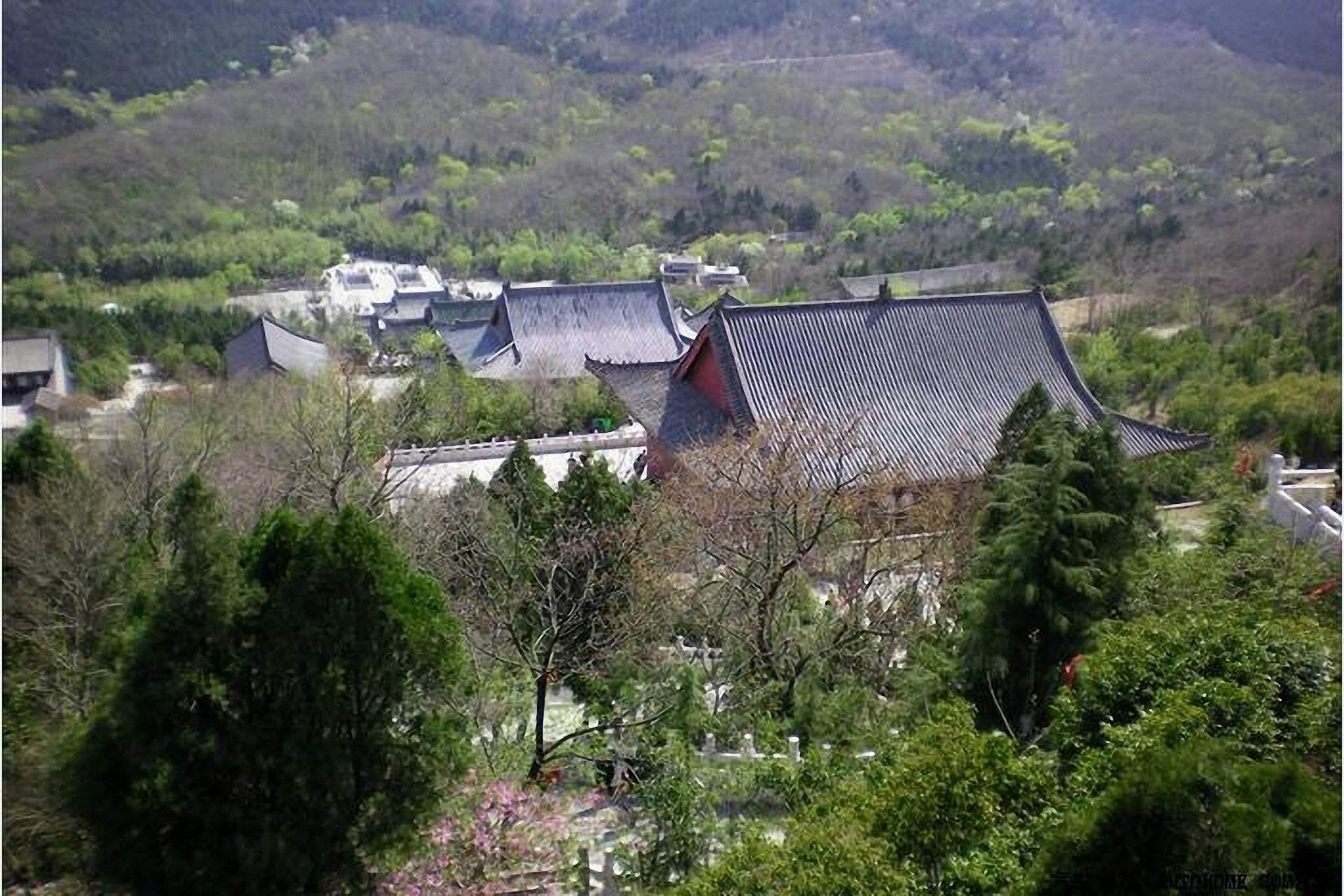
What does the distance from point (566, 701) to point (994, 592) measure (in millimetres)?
3685

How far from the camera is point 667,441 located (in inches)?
507

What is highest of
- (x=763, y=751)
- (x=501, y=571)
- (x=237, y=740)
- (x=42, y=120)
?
(x=42, y=120)

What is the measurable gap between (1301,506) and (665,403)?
282 inches

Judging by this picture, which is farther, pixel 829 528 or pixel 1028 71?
pixel 1028 71

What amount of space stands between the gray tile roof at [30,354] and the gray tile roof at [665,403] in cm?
1205

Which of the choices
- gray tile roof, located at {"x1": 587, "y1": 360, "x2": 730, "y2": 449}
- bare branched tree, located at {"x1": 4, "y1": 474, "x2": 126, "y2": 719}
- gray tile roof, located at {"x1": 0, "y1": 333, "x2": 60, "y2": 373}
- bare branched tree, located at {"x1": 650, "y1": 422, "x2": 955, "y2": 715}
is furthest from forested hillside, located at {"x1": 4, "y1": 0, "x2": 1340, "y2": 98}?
bare branched tree, located at {"x1": 650, "y1": 422, "x2": 955, "y2": 715}

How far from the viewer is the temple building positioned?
12586mm

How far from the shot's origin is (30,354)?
2025 centimetres

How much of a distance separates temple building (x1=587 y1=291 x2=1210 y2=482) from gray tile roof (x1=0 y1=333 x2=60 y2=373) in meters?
12.4

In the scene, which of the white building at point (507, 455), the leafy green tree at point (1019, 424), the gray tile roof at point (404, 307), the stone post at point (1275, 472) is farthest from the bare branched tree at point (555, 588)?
the gray tile roof at point (404, 307)

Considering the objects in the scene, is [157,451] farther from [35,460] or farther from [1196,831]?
[1196,831]

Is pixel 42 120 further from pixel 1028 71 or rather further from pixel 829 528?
pixel 1028 71

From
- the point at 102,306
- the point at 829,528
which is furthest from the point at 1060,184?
the point at 829,528

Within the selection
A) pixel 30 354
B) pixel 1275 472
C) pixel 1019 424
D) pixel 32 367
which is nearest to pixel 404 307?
pixel 30 354
